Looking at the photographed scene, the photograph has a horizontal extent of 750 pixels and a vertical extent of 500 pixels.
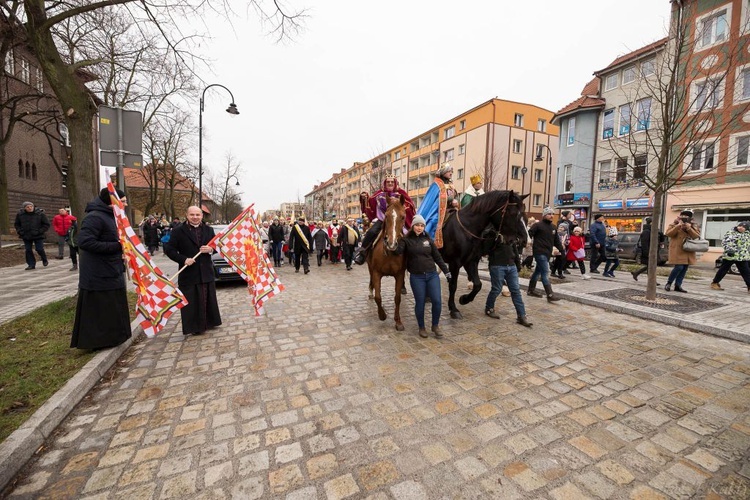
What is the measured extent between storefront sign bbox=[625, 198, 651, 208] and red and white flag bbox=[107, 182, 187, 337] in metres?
27.6

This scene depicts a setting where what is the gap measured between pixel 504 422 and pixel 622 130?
26971 mm

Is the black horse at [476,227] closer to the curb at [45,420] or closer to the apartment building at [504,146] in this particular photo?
the curb at [45,420]

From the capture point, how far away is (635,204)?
23062 millimetres

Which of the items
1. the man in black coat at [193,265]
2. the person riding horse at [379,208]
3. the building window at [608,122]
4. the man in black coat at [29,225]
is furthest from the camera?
the building window at [608,122]

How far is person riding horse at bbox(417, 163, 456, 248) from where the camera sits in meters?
6.43

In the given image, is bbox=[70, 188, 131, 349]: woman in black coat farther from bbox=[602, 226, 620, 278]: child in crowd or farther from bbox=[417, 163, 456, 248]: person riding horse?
bbox=[602, 226, 620, 278]: child in crowd

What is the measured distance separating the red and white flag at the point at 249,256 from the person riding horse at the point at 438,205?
123 inches

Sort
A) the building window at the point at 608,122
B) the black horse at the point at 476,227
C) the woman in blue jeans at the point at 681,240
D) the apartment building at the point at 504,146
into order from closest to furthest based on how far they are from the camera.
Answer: the black horse at the point at 476,227 < the woman in blue jeans at the point at 681,240 < the building window at the point at 608,122 < the apartment building at the point at 504,146

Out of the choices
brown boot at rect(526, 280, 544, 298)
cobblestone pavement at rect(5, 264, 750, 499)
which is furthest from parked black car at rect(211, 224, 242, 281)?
brown boot at rect(526, 280, 544, 298)

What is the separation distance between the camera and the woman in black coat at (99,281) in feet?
13.6

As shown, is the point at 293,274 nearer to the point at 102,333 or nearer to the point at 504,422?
the point at 102,333

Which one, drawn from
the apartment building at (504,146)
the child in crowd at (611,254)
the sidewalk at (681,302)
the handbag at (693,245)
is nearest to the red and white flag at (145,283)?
the sidewalk at (681,302)

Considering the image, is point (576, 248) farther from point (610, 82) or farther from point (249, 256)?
point (610, 82)

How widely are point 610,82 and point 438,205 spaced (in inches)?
1093
